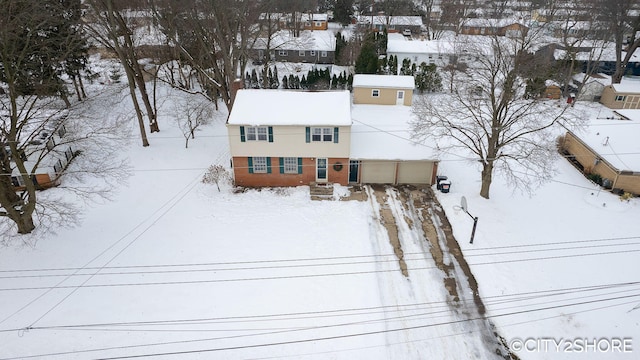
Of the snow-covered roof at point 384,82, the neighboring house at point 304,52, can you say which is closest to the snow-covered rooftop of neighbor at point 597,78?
the snow-covered roof at point 384,82

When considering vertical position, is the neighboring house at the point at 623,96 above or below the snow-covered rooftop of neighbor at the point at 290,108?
below

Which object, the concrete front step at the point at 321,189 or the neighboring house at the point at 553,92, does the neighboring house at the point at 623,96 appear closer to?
the neighboring house at the point at 553,92

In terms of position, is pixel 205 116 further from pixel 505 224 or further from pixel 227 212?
pixel 505 224

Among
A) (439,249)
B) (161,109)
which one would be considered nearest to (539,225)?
(439,249)

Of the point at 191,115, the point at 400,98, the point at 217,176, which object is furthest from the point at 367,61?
the point at 217,176

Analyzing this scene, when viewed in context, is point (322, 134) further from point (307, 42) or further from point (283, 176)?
point (307, 42)

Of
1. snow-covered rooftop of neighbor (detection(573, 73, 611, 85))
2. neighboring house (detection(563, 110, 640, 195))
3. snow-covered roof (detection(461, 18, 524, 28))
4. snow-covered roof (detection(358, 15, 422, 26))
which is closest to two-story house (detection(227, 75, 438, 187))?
neighboring house (detection(563, 110, 640, 195))

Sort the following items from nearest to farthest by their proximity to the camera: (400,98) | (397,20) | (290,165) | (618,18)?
(290,165) < (400,98) < (618,18) < (397,20)
